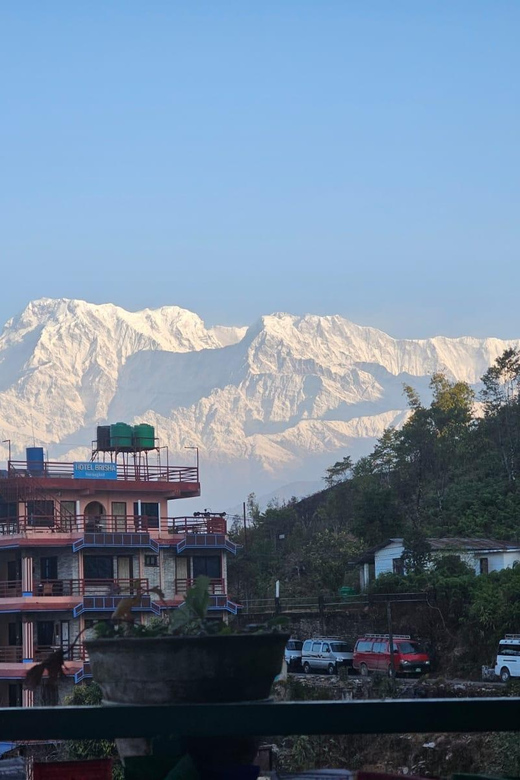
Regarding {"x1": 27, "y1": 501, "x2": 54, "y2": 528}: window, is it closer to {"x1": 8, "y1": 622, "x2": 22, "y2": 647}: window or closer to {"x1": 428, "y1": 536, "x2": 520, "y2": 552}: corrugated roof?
{"x1": 8, "y1": 622, "x2": 22, "y2": 647}: window

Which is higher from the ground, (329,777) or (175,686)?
(175,686)

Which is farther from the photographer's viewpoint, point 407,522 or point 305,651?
point 407,522

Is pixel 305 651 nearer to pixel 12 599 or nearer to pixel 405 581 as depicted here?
pixel 405 581

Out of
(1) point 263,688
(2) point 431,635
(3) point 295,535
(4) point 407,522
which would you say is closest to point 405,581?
(2) point 431,635

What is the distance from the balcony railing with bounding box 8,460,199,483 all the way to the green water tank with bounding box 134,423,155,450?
0.79 m

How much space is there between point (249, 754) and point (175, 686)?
30 centimetres

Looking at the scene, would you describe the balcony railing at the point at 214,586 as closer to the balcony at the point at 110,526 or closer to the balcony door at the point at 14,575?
the balcony at the point at 110,526

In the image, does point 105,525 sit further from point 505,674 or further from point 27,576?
point 505,674

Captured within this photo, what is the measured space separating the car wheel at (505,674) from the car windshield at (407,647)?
11.7 feet

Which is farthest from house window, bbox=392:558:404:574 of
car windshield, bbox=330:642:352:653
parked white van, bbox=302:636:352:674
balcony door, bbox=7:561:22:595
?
balcony door, bbox=7:561:22:595

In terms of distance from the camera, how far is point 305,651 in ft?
123

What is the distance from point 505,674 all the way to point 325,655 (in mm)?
7711

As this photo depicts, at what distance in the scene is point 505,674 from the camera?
99.9 feet

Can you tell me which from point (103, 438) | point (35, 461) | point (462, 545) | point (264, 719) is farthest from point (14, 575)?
point (264, 719)
